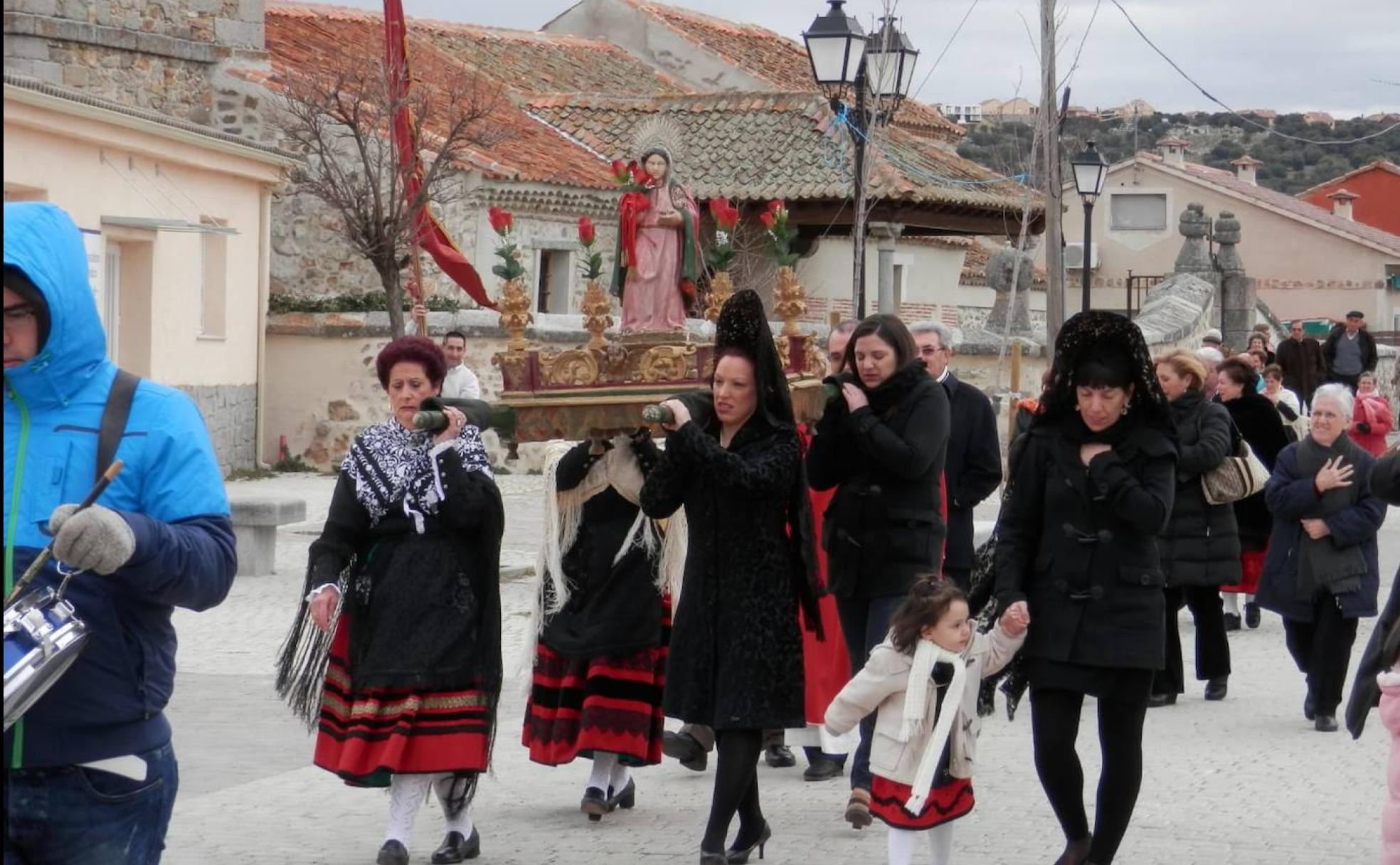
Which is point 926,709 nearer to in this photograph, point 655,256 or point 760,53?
point 655,256

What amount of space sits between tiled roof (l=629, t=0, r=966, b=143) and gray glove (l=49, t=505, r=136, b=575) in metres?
33.6

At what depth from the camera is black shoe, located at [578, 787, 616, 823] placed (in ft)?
23.7

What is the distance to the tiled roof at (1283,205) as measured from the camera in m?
51.7

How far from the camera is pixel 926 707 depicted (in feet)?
20.4

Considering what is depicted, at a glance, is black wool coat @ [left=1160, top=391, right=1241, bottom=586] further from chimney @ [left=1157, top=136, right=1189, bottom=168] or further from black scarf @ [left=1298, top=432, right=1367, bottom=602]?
chimney @ [left=1157, top=136, right=1189, bottom=168]

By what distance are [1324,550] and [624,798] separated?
3.86 meters

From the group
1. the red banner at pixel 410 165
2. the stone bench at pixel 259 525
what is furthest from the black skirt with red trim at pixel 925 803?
the stone bench at pixel 259 525

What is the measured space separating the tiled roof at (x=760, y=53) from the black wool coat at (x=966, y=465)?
28555 millimetres

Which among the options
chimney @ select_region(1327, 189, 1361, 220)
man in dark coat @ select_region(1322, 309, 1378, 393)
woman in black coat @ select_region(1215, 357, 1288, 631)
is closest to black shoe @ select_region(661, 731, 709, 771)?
woman in black coat @ select_region(1215, 357, 1288, 631)

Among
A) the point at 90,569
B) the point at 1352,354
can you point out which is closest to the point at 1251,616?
the point at 90,569

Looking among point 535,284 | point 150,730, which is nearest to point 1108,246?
point 535,284

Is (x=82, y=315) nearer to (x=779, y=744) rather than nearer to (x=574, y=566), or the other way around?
(x=574, y=566)

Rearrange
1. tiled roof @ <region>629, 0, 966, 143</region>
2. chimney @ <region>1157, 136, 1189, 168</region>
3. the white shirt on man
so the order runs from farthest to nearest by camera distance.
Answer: chimney @ <region>1157, 136, 1189, 168</region>, tiled roof @ <region>629, 0, 966, 143</region>, the white shirt on man

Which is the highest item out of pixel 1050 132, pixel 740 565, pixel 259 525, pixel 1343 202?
pixel 1343 202
